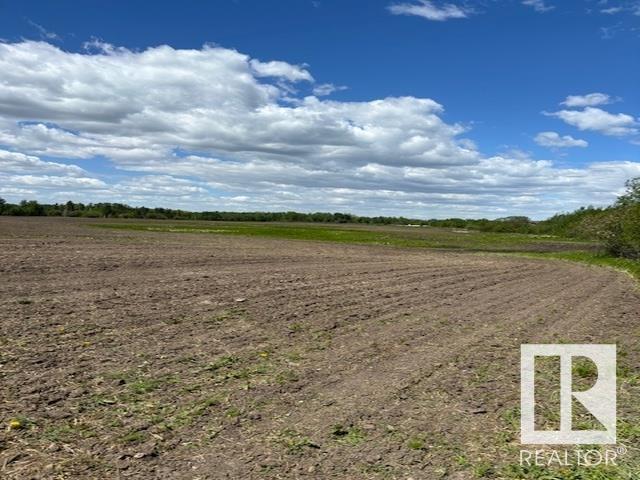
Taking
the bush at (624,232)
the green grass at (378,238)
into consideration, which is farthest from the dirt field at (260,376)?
the green grass at (378,238)

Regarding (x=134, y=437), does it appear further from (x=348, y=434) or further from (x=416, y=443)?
(x=416, y=443)

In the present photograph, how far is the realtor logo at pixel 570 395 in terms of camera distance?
5824 millimetres

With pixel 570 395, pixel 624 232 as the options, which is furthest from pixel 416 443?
pixel 624 232

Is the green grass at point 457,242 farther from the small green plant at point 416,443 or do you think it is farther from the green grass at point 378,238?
the small green plant at point 416,443

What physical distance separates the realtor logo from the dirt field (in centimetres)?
19

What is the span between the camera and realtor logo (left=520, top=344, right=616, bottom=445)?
19.1 ft

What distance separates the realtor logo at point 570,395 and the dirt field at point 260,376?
19 centimetres

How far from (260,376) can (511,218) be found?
473ft

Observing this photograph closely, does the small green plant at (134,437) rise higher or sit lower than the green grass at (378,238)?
lower

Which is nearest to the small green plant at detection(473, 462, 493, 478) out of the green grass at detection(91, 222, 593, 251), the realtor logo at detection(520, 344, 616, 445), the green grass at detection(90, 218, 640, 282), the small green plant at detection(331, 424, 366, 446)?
the realtor logo at detection(520, 344, 616, 445)

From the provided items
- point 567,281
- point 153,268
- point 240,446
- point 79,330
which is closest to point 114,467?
point 240,446

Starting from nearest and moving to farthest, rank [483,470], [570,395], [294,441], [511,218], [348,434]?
[483,470] < [294,441] < [348,434] < [570,395] < [511,218]

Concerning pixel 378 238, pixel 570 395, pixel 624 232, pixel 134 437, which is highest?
pixel 624 232

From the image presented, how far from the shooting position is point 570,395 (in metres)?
7.35
